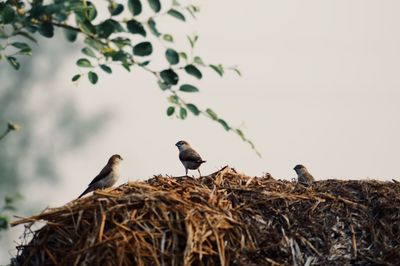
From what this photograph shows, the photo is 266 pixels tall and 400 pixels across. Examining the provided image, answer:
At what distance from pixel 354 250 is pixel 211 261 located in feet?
5.89

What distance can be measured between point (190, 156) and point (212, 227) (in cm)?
791

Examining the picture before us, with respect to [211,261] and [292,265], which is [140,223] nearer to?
[211,261]

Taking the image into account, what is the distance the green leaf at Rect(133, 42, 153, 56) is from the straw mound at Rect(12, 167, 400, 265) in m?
1.59

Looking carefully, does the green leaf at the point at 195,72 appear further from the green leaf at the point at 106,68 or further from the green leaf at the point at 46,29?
the green leaf at the point at 46,29

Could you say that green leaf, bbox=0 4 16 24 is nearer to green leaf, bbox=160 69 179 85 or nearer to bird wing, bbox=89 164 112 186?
green leaf, bbox=160 69 179 85

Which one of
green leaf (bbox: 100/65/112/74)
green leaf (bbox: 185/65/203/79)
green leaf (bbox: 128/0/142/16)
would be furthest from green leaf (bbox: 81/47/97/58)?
green leaf (bbox: 185/65/203/79)

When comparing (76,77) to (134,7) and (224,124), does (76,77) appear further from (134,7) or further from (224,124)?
(224,124)

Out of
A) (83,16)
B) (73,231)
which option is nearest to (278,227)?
(73,231)

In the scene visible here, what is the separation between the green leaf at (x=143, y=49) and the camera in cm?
766

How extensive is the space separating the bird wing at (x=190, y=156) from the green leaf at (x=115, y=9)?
8.48 m

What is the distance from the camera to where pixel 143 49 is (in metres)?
7.67

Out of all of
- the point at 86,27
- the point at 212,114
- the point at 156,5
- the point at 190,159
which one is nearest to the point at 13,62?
the point at 86,27

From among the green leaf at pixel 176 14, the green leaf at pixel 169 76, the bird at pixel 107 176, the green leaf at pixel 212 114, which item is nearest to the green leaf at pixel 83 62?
the green leaf at pixel 169 76

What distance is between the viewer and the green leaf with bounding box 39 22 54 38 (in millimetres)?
7742
